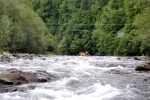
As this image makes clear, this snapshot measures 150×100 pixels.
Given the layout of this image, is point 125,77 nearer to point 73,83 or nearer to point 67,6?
point 73,83

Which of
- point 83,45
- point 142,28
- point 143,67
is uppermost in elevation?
point 142,28

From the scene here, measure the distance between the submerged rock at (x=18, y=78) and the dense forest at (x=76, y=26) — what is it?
1583cm

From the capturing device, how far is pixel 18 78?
49.3 ft

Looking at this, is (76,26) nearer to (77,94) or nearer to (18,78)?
(18,78)

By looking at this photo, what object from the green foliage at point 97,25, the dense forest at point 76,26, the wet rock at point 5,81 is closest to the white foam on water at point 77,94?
the wet rock at point 5,81

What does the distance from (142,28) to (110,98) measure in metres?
20.3

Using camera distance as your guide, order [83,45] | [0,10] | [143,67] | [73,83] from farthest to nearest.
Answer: [83,45], [0,10], [143,67], [73,83]

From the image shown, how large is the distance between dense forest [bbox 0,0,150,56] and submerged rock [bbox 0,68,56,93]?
15.8 metres

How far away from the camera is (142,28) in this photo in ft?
101

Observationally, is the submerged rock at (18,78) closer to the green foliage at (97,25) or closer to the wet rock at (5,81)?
the wet rock at (5,81)

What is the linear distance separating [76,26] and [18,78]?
3125 inches

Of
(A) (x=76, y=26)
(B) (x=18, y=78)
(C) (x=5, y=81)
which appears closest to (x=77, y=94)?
(C) (x=5, y=81)

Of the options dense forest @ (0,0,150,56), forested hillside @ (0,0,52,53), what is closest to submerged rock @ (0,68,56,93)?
dense forest @ (0,0,150,56)

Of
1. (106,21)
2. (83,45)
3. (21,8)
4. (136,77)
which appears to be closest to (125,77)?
(136,77)
